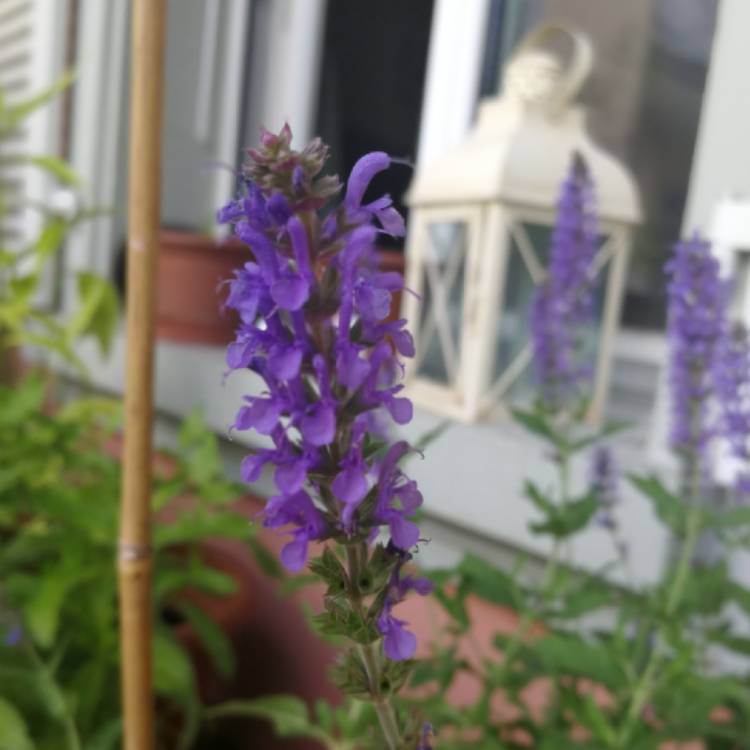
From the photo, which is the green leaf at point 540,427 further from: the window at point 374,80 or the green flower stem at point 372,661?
the window at point 374,80

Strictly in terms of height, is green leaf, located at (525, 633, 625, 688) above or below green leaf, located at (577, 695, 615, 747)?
above

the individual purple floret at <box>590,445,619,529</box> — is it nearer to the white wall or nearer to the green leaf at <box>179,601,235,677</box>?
the white wall

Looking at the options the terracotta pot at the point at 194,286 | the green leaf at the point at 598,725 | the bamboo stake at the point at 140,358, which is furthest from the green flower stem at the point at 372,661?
the terracotta pot at the point at 194,286

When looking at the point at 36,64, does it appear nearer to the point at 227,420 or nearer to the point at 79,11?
the point at 79,11

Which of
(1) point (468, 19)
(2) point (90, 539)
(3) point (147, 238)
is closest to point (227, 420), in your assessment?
(2) point (90, 539)

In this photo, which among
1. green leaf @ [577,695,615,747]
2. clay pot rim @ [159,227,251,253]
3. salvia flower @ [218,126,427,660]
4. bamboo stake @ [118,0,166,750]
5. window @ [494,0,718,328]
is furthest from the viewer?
clay pot rim @ [159,227,251,253]

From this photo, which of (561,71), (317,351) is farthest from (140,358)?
(561,71)

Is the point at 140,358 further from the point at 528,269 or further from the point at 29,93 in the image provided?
the point at 29,93

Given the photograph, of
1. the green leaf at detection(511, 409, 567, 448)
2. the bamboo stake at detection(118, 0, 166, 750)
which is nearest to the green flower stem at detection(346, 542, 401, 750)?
the bamboo stake at detection(118, 0, 166, 750)
